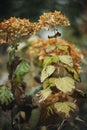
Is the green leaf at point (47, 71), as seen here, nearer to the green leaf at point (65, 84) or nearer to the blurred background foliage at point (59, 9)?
the green leaf at point (65, 84)

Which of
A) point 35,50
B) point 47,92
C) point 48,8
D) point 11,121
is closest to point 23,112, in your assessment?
point 11,121

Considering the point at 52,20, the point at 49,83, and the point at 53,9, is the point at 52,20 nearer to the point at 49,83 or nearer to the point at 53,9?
the point at 49,83

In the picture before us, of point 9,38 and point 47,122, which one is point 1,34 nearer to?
point 9,38

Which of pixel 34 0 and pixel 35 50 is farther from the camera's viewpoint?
pixel 34 0

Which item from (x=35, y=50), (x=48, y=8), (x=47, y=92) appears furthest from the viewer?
(x=48, y=8)

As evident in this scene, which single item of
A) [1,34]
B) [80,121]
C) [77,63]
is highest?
[1,34]

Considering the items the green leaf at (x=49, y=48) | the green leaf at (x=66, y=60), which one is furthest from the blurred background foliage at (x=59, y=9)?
the green leaf at (x=66, y=60)

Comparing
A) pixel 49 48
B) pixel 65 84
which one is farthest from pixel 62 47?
pixel 65 84

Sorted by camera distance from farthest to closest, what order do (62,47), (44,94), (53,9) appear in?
(53,9) → (62,47) → (44,94)
